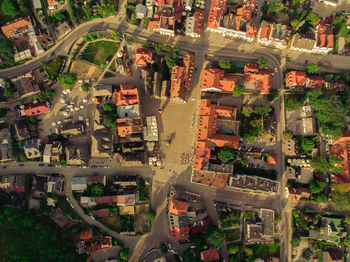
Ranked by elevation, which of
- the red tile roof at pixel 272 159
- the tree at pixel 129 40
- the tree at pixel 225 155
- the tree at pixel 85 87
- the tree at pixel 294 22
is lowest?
the red tile roof at pixel 272 159

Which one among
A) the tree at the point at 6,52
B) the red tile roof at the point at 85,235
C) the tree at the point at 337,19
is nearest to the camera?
the red tile roof at the point at 85,235

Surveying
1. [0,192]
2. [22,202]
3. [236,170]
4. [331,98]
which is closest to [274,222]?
[236,170]

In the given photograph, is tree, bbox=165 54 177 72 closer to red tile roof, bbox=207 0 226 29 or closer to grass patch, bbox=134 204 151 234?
red tile roof, bbox=207 0 226 29

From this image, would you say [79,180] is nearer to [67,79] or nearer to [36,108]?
[36,108]

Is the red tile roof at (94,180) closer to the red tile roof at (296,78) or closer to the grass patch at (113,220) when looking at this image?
the grass patch at (113,220)

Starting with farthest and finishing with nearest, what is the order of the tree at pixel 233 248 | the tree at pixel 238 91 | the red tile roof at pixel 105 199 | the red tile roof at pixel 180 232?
the tree at pixel 238 91 < the red tile roof at pixel 105 199 < the tree at pixel 233 248 < the red tile roof at pixel 180 232

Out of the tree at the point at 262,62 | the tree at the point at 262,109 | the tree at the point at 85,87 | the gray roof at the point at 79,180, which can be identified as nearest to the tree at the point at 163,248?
the gray roof at the point at 79,180

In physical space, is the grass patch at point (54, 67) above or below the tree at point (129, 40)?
below

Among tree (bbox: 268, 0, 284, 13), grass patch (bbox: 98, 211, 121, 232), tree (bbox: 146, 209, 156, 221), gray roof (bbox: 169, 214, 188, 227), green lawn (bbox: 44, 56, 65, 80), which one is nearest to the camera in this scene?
gray roof (bbox: 169, 214, 188, 227)

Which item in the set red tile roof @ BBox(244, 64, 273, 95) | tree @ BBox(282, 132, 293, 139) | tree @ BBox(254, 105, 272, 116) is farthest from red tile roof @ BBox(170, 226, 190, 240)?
red tile roof @ BBox(244, 64, 273, 95)
